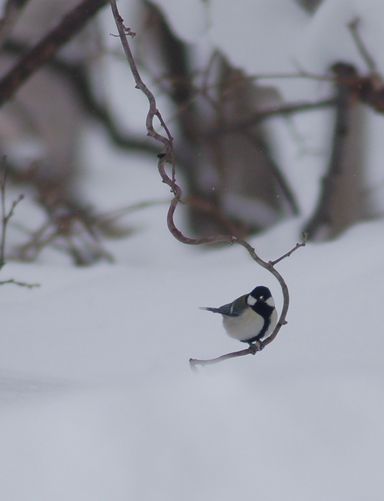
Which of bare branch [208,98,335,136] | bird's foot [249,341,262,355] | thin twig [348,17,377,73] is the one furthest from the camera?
bare branch [208,98,335,136]

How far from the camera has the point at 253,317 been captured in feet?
8.10

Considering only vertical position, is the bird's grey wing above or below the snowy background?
above

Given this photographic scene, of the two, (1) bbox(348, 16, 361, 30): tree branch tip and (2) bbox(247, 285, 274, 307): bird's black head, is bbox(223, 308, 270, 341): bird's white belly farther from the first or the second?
(1) bbox(348, 16, 361, 30): tree branch tip

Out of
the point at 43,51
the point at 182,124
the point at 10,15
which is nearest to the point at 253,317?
the point at 43,51

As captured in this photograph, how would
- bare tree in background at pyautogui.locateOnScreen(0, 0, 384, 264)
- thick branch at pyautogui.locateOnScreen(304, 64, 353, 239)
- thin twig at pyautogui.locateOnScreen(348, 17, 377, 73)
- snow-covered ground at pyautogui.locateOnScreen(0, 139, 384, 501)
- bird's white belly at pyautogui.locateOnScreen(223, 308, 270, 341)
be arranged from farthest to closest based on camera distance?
bare tree in background at pyautogui.locateOnScreen(0, 0, 384, 264), thick branch at pyautogui.locateOnScreen(304, 64, 353, 239), thin twig at pyautogui.locateOnScreen(348, 17, 377, 73), bird's white belly at pyautogui.locateOnScreen(223, 308, 270, 341), snow-covered ground at pyautogui.locateOnScreen(0, 139, 384, 501)

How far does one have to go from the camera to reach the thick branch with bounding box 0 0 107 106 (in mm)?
4062

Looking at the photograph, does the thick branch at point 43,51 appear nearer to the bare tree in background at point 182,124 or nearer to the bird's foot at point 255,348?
the bare tree in background at point 182,124

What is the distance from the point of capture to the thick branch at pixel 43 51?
4062mm

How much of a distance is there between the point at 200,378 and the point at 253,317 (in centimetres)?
21

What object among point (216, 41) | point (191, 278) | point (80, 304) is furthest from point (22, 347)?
point (216, 41)

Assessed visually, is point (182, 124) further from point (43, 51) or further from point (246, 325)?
point (246, 325)

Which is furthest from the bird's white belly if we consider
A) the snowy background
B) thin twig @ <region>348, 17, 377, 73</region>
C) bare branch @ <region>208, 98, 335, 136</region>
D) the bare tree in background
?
bare branch @ <region>208, 98, 335, 136</region>

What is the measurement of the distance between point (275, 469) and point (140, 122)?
5.24 m

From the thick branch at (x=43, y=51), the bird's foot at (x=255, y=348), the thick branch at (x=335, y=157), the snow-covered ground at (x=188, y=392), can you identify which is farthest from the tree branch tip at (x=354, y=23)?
the bird's foot at (x=255, y=348)
